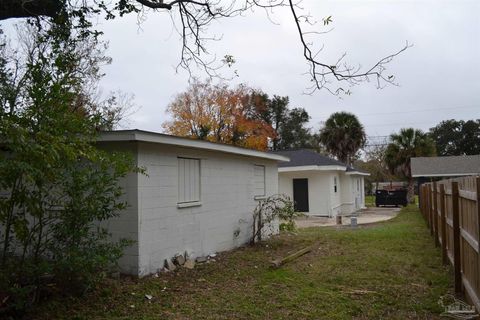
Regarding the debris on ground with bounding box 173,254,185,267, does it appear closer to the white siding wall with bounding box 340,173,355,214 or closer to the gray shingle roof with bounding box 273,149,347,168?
the gray shingle roof with bounding box 273,149,347,168

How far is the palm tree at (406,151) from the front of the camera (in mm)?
34062

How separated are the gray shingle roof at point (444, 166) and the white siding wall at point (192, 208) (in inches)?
830

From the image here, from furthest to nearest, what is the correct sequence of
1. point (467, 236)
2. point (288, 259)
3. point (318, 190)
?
point (318, 190), point (288, 259), point (467, 236)

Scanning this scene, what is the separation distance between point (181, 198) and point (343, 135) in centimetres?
2686

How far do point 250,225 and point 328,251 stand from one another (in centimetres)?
263

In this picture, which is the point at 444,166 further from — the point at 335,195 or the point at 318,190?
the point at 318,190

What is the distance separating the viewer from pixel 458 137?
64500 mm

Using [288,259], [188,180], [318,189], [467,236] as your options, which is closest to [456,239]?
[467,236]

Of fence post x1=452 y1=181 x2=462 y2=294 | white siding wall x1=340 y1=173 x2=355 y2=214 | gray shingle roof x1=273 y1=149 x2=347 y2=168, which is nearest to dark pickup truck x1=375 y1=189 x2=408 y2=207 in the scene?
white siding wall x1=340 y1=173 x2=355 y2=214

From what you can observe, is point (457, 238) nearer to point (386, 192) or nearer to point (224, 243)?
point (224, 243)

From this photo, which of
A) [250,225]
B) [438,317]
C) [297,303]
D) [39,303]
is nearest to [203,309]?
[297,303]

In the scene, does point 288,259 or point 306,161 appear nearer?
point 288,259

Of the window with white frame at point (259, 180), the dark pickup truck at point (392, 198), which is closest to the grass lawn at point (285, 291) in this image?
the window with white frame at point (259, 180)

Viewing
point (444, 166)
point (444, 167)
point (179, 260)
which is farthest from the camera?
point (444, 166)
